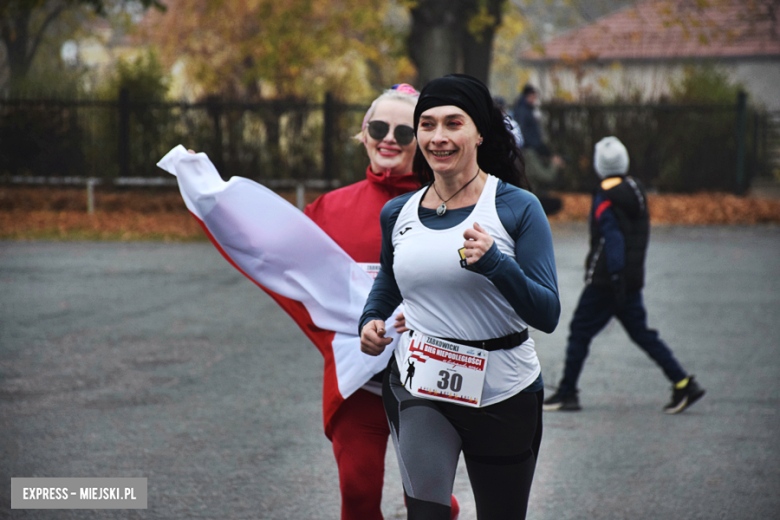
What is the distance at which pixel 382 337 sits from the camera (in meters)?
3.09

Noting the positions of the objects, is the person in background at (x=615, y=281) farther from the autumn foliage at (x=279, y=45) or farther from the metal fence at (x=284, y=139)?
the autumn foliage at (x=279, y=45)

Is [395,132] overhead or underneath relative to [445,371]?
overhead

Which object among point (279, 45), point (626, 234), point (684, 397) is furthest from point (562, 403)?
point (279, 45)

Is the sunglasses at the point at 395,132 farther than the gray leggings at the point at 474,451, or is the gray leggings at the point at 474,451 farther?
the sunglasses at the point at 395,132

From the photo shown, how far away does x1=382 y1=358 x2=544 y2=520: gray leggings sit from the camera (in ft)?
9.64

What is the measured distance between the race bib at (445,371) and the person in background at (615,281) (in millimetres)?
3419

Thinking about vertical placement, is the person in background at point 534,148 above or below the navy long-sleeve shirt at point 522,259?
below

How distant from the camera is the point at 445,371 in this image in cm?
294

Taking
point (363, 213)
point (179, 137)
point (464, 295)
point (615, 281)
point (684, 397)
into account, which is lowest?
point (684, 397)

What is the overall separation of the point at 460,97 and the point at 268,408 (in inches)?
145

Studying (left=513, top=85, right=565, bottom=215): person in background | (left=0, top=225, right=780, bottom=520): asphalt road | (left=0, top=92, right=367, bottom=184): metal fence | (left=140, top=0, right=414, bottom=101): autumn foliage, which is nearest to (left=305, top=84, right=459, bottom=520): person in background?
(left=0, top=225, right=780, bottom=520): asphalt road

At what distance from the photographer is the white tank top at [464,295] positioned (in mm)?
2869

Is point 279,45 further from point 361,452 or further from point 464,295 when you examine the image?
point 464,295

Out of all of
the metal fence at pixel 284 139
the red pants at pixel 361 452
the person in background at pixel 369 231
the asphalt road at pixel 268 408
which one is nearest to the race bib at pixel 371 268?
the person in background at pixel 369 231
